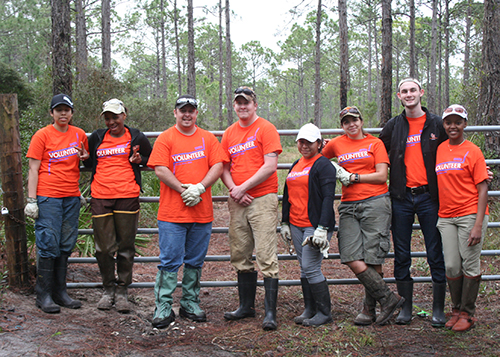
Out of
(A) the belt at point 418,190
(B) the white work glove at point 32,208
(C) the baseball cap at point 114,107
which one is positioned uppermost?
(C) the baseball cap at point 114,107

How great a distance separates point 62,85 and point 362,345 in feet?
18.2

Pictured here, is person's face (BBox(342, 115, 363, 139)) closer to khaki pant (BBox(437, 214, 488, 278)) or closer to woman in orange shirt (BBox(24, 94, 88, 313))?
khaki pant (BBox(437, 214, 488, 278))

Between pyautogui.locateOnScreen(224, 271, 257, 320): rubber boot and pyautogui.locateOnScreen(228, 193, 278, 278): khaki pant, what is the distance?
0.31 feet

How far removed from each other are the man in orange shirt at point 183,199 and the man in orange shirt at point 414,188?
5.65 ft

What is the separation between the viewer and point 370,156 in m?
4.09

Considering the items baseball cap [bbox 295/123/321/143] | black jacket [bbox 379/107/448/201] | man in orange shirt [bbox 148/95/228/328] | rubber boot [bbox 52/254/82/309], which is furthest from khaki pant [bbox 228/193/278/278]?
rubber boot [bbox 52/254/82/309]

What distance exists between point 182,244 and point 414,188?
2282 millimetres

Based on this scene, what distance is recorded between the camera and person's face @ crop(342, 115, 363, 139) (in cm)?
412

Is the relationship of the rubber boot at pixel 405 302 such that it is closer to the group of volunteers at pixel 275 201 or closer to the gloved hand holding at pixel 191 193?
the group of volunteers at pixel 275 201

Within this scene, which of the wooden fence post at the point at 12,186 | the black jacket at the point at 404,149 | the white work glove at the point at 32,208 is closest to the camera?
the black jacket at the point at 404,149

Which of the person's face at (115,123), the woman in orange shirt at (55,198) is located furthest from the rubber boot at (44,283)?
the person's face at (115,123)

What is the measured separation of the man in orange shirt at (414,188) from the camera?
13.3 ft

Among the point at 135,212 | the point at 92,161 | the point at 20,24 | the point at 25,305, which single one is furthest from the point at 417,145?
the point at 20,24

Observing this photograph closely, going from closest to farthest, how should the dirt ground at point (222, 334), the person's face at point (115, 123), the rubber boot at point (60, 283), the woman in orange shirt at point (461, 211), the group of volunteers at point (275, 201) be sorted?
the dirt ground at point (222, 334) < the woman in orange shirt at point (461, 211) < the group of volunteers at point (275, 201) < the person's face at point (115, 123) < the rubber boot at point (60, 283)
